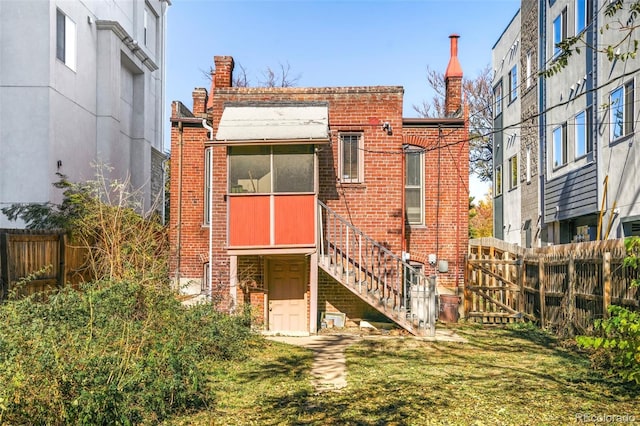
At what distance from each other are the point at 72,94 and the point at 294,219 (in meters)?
10.4

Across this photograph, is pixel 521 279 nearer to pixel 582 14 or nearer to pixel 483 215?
pixel 582 14

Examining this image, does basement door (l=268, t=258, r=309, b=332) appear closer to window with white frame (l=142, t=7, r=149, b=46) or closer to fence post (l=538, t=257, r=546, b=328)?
fence post (l=538, t=257, r=546, b=328)

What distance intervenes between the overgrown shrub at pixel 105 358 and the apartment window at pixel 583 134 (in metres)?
11.5

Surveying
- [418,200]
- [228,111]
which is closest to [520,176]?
[418,200]

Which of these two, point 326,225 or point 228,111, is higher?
point 228,111

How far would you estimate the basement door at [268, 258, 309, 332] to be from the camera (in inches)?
591

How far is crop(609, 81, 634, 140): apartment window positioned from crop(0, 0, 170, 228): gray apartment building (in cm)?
1216

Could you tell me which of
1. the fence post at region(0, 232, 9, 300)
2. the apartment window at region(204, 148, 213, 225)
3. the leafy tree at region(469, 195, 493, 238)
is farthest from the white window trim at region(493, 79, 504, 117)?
the fence post at region(0, 232, 9, 300)

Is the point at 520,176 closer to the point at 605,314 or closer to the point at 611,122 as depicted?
the point at 611,122

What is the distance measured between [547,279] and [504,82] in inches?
593

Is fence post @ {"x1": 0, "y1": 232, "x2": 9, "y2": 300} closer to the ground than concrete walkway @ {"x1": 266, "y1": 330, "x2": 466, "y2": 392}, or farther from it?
farther from it

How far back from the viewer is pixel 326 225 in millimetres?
14852

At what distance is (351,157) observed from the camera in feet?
50.7

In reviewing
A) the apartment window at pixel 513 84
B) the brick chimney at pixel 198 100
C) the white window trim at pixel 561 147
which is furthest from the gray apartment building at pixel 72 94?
the apartment window at pixel 513 84
